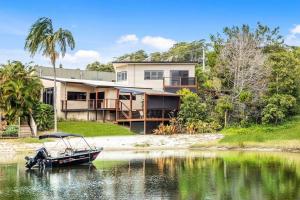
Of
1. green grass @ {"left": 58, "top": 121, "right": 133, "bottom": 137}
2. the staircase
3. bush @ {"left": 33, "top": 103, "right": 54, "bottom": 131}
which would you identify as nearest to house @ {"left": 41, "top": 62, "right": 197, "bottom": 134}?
green grass @ {"left": 58, "top": 121, "right": 133, "bottom": 137}

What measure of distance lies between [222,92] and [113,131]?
46.9 ft

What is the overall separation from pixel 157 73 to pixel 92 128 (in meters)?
14.0

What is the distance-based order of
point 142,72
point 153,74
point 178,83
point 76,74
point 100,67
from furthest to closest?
point 100,67 < point 76,74 < point 142,72 < point 153,74 < point 178,83

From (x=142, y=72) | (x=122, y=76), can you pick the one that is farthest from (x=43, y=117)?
(x=142, y=72)

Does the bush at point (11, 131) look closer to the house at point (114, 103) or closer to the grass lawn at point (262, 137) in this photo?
the house at point (114, 103)

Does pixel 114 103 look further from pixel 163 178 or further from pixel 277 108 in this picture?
pixel 163 178

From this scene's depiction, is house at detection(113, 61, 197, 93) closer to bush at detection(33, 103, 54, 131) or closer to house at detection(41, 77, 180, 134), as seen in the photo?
house at detection(41, 77, 180, 134)

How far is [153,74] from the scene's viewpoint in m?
66.1

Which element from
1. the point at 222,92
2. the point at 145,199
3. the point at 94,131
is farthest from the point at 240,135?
the point at 145,199

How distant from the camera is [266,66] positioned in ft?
191

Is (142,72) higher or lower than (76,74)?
lower

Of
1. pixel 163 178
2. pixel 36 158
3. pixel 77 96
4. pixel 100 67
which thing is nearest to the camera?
pixel 163 178

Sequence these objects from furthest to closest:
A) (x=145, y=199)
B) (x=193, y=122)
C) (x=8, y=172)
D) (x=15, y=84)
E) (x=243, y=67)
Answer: (x=243, y=67) < (x=193, y=122) < (x=15, y=84) < (x=8, y=172) < (x=145, y=199)

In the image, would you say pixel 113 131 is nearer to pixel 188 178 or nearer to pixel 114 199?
pixel 188 178
